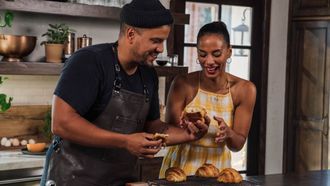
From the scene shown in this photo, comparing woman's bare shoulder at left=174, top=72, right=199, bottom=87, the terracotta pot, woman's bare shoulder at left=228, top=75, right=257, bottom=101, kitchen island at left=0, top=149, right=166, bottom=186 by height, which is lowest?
kitchen island at left=0, top=149, right=166, bottom=186

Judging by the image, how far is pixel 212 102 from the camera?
8.95ft

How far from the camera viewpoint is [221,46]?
2.59 meters

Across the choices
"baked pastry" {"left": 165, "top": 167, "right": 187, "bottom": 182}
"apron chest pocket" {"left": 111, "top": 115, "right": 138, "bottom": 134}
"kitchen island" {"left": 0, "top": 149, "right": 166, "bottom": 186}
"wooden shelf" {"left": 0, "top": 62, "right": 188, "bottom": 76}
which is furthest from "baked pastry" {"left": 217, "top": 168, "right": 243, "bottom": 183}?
"wooden shelf" {"left": 0, "top": 62, "right": 188, "bottom": 76}

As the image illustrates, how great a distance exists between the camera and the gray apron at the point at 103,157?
2.28 meters

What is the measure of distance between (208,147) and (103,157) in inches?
23.1

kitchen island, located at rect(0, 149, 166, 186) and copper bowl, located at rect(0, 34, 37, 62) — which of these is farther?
copper bowl, located at rect(0, 34, 37, 62)

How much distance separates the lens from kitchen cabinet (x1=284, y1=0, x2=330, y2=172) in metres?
5.00

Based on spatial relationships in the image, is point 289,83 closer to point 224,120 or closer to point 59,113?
point 224,120

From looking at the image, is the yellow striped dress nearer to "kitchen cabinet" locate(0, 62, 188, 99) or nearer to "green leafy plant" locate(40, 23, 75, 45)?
"kitchen cabinet" locate(0, 62, 188, 99)

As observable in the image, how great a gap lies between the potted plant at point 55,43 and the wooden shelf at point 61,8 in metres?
0.17

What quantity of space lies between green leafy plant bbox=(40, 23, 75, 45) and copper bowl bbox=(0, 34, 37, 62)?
182mm

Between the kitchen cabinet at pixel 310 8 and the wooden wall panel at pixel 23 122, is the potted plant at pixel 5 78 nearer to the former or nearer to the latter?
the wooden wall panel at pixel 23 122

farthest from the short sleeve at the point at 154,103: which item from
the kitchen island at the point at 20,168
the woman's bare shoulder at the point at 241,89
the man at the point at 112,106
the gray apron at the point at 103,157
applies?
the kitchen island at the point at 20,168

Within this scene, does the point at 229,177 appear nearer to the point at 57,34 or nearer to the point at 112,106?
the point at 112,106
